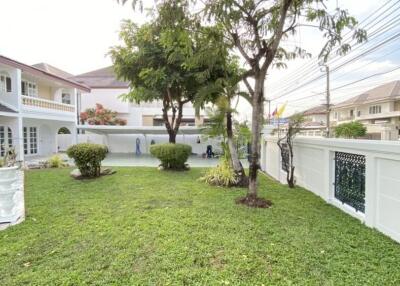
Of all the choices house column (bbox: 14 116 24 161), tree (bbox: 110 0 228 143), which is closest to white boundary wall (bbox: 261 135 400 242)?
tree (bbox: 110 0 228 143)

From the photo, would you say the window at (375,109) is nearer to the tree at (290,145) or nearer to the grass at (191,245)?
the tree at (290,145)

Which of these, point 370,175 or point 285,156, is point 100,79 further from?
point 370,175

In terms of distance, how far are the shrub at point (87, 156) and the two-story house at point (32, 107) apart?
3.30 meters

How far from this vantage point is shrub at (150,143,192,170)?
1049 centimetres

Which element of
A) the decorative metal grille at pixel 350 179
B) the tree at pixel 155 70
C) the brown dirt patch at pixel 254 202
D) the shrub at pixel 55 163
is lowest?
the brown dirt patch at pixel 254 202

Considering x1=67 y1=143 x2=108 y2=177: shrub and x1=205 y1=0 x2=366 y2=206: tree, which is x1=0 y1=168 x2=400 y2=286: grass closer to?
x1=205 y1=0 x2=366 y2=206: tree

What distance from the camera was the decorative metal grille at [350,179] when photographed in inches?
178

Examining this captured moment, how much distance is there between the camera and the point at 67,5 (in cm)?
644

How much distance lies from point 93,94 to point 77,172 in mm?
18917

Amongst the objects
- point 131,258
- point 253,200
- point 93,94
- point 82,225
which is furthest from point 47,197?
point 93,94

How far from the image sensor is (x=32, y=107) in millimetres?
14133

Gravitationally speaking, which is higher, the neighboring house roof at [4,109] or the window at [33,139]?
the neighboring house roof at [4,109]

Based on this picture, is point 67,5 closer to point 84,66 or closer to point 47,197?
point 47,197

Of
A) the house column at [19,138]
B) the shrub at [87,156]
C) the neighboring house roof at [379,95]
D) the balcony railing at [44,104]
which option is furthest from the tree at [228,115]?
the neighboring house roof at [379,95]
